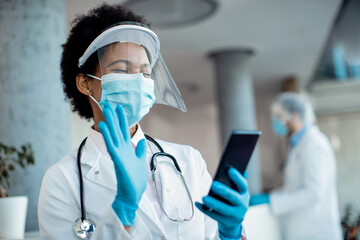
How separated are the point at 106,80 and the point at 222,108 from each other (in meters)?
4.93

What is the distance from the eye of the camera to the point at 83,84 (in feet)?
2.98

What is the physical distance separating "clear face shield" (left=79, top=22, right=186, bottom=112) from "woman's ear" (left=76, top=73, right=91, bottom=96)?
39mm

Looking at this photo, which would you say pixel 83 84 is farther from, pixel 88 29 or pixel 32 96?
pixel 32 96

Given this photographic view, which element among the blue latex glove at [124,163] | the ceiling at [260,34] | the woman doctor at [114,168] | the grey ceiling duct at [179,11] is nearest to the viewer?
the blue latex glove at [124,163]

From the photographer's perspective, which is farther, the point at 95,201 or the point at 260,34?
the point at 260,34

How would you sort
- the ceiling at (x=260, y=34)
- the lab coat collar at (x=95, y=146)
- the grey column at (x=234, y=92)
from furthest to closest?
the grey column at (x=234, y=92) < the ceiling at (x=260, y=34) < the lab coat collar at (x=95, y=146)

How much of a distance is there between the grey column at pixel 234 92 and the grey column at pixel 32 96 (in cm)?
418

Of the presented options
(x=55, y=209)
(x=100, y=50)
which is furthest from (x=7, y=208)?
(x=100, y=50)

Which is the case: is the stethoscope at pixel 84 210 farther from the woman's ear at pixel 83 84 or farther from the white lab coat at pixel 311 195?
the white lab coat at pixel 311 195

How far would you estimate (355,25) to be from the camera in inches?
199

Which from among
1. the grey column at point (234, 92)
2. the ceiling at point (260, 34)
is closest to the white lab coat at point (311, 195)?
the ceiling at point (260, 34)

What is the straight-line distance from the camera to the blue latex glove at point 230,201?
2.47 ft

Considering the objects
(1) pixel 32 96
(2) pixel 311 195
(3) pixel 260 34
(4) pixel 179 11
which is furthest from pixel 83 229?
(3) pixel 260 34

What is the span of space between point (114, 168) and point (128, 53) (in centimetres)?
25
